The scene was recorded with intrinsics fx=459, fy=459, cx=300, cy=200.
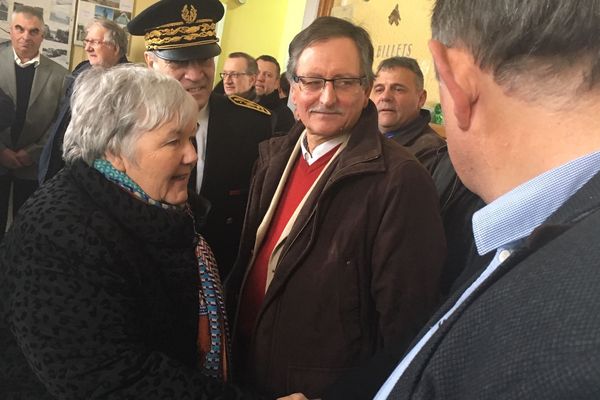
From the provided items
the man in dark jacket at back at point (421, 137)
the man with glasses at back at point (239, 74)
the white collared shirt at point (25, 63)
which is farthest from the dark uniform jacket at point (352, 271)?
the white collared shirt at point (25, 63)

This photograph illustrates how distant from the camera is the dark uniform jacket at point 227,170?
1700mm

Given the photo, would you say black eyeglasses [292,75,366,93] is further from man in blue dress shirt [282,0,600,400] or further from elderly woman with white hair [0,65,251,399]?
man in blue dress shirt [282,0,600,400]

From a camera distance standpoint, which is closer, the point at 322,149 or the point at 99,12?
the point at 322,149

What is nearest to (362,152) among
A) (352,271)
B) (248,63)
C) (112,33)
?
(352,271)

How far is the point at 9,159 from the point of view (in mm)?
2816

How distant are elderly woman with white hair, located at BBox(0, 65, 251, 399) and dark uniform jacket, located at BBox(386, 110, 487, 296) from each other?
2.35ft

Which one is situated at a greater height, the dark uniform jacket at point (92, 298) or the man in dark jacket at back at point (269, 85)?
the man in dark jacket at back at point (269, 85)

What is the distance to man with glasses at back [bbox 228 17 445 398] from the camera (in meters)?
1.19

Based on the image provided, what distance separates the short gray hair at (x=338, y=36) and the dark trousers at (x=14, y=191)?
93.7 inches

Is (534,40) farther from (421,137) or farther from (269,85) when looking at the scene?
(269,85)

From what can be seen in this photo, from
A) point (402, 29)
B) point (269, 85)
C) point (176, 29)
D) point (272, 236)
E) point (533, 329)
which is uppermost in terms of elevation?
point (402, 29)

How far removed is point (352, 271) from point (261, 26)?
407 cm

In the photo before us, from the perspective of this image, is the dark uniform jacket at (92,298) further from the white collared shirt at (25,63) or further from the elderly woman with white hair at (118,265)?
the white collared shirt at (25,63)

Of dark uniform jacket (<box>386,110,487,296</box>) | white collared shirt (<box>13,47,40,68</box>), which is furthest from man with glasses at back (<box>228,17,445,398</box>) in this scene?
white collared shirt (<box>13,47,40,68</box>)
